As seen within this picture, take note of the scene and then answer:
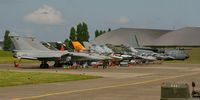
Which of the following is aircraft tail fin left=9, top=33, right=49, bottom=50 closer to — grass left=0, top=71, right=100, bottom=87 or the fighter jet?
the fighter jet

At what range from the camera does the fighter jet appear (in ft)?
205

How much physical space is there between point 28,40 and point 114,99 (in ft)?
162

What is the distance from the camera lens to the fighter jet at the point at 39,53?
62469mm

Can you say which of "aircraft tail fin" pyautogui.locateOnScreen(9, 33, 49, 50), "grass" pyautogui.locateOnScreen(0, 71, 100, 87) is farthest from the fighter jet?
"grass" pyautogui.locateOnScreen(0, 71, 100, 87)

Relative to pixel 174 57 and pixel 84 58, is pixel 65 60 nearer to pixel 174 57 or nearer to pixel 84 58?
pixel 84 58

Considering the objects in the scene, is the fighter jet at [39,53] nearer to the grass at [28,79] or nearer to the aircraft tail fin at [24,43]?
the aircraft tail fin at [24,43]

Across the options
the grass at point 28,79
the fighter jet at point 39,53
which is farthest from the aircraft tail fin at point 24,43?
the grass at point 28,79

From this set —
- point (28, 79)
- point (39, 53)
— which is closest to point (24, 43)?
point (39, 53)

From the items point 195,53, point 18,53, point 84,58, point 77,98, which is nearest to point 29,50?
point 18,53

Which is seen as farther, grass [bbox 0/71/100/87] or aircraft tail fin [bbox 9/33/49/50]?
aircraft tail fin [bbox 9/33/49/50]

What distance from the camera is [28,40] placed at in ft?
222

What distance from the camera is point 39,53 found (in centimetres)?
6325

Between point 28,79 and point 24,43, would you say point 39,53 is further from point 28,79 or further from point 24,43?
point 28,79

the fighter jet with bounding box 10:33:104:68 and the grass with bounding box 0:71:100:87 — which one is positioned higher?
the fighter jet with bounding box 10:33:104:68
